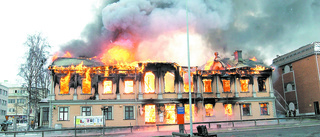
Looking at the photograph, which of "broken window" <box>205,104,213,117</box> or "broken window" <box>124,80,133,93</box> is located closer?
"broken window" <box>124,80,133,93</box>

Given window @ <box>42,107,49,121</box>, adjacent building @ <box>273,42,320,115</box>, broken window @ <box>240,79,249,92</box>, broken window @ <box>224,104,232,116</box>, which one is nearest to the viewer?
window @ <box>42,107,49,121</box>

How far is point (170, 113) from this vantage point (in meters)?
40.3

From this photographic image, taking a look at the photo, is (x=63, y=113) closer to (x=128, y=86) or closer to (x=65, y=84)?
(x=65, y=84)

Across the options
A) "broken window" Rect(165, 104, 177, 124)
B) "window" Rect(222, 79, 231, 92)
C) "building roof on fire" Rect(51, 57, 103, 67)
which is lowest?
"broken window" Rect(165, 104, 177, 124)

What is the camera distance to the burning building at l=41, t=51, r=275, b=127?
38.8 meters

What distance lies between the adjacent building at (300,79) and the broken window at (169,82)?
81.7ft

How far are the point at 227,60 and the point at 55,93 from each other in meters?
30.4

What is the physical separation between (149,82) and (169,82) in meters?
3.13

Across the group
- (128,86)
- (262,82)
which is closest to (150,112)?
(128,86)

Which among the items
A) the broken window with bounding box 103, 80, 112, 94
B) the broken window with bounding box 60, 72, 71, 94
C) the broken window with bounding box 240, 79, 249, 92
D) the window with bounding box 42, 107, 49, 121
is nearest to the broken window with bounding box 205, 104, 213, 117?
the broken window with bounding box 240, 79, 249, 92

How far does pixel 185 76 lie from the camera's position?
42375 millimetres

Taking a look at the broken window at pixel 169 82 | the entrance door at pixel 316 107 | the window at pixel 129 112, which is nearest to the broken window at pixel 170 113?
the broken window at pixel 169 82

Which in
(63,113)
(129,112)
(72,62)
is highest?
(72,62)

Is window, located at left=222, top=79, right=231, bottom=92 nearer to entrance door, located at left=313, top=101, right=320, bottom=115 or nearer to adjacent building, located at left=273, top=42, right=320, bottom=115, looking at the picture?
adjacent building, located at left=273, top=42, right=320, bottom=115
